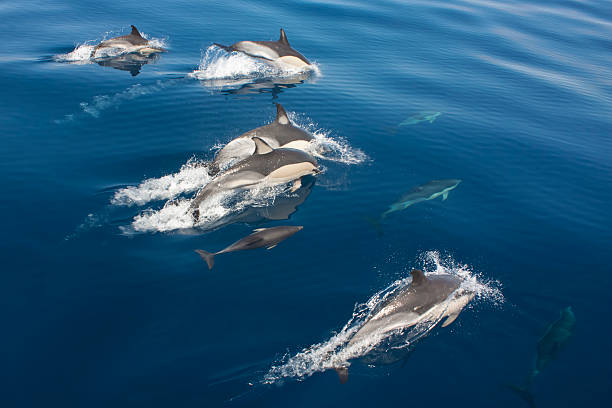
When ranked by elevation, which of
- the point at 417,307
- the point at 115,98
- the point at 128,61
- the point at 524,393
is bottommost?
the point at 524,393

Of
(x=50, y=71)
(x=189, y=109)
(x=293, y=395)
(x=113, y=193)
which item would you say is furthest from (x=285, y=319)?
(x=50, y=71)

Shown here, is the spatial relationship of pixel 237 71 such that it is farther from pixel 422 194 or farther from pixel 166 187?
pixel 422 194

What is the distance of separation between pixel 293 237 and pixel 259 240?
0.96m

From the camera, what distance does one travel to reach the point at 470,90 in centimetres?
1927

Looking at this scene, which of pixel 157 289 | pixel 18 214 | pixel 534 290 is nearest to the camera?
pixel 157 289

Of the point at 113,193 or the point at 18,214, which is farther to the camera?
the point at 113,193

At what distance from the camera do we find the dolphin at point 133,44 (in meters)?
20.3

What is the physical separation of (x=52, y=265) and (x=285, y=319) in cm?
456

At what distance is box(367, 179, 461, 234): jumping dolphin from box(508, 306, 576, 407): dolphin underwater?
3917 mm

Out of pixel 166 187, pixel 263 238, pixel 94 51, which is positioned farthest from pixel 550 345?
pixel 94 51

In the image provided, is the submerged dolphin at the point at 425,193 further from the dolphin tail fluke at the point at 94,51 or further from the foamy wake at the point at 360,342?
the dolphin tail fluke at the point at 94,51

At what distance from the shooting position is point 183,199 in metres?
10.2

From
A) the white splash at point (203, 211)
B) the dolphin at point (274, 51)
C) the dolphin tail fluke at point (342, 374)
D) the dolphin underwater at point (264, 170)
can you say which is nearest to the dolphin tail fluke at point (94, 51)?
the dolphin at point (274, 51)

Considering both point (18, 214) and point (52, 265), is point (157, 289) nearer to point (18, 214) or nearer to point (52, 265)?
point (52, 265)
